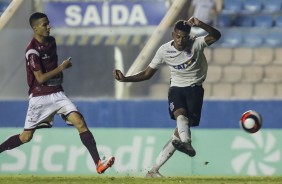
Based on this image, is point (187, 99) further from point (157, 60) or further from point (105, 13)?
point (105, 13)

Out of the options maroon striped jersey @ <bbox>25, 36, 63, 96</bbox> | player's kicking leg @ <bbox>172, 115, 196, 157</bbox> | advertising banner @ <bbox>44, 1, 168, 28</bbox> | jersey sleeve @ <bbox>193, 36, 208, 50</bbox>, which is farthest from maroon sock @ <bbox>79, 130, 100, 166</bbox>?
advertising banner @ <bbox>44, 1, 168, 28</bbox>

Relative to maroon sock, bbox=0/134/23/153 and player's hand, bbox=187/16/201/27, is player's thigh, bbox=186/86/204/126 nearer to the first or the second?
player's hand, bbox=187/16/201/27

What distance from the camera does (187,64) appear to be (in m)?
12.7

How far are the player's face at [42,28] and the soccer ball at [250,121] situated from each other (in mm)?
2746

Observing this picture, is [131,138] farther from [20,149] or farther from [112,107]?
[20,149]

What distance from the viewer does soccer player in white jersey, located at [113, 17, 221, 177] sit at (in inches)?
495

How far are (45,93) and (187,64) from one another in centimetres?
182

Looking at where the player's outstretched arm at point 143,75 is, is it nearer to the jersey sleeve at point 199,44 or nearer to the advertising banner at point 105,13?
the jersey sleeve at point 199,44

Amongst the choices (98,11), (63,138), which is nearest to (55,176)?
(63,138)

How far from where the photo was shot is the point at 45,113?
1265 centimetres

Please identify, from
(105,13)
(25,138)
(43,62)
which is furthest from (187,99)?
(105,13)

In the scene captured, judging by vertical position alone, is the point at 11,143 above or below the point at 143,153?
above

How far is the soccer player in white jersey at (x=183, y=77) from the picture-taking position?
1256 cm

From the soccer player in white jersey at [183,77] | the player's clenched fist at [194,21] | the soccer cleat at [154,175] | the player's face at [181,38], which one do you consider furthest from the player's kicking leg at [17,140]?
the player's clenched fist at [194,21]
